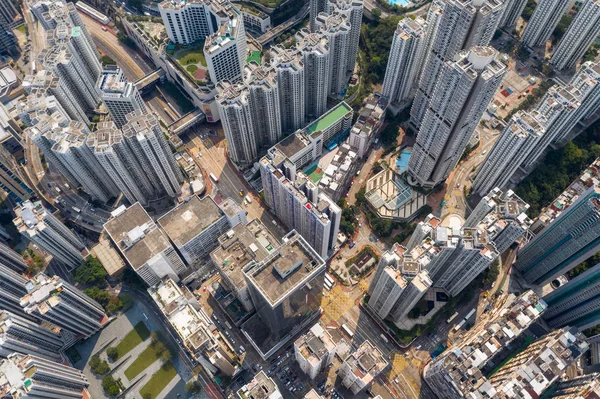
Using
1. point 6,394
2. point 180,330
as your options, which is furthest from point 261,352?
point 6,394

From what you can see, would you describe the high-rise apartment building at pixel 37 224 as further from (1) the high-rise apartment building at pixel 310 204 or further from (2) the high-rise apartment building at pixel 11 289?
(1) the high-rise apartment building at pixel 310 204

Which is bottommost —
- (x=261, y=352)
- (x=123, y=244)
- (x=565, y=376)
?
(x=565, y=376)

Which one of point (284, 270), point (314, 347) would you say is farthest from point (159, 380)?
point (284, 270)

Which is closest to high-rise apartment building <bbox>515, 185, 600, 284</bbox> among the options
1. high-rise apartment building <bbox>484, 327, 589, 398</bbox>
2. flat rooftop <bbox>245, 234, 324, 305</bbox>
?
high-rise apartment building <bbox>484, 327, 589, 398</bbox>

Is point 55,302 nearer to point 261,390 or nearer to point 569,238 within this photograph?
point 261,390

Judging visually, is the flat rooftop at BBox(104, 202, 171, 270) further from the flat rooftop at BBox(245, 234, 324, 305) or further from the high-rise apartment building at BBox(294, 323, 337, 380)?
the high-rise apartment building at BBox(294, 323, 337, 380)

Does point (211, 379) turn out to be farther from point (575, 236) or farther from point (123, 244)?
point (575, 236)

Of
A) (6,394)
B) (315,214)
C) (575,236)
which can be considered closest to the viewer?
(6,394)

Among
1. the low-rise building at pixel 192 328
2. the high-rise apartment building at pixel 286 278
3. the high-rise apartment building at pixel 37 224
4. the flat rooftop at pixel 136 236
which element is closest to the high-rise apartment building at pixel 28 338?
the high-rise apartment building at pixel 37 224
